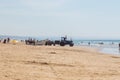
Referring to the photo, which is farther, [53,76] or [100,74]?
[100,74]

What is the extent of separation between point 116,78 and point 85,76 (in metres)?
1.35

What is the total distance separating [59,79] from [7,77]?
6.73ft

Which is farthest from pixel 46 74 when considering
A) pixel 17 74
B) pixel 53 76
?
pixel 17 74

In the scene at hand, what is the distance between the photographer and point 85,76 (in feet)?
47.0

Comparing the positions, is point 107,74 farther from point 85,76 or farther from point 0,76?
point 0,76

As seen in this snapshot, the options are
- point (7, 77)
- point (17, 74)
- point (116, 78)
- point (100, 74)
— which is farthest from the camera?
point (100, 74)

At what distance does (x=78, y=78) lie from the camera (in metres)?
13.5

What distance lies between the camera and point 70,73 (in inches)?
591

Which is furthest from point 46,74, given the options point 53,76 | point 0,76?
point 0,76

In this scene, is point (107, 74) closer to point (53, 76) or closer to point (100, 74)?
point (100, 74)

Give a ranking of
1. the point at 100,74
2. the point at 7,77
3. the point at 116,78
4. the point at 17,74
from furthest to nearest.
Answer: the point at 100,74, the point at 116,78, the point at 17,74, the point at 7,77

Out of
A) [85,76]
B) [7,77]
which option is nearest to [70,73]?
[85,76]

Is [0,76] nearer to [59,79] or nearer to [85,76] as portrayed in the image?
[59,79]

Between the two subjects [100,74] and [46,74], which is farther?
[100,74]
